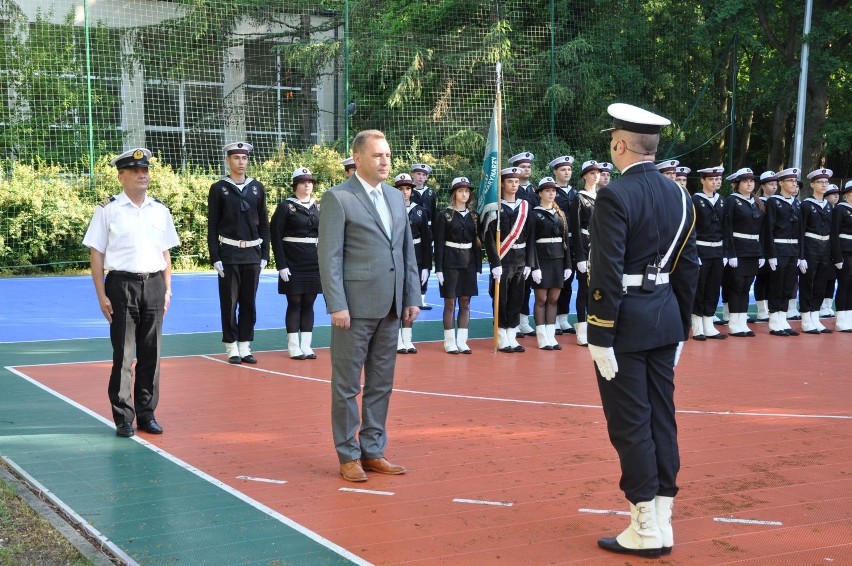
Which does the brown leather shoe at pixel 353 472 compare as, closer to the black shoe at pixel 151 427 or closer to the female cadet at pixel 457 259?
the black shoe at pixel 151 427

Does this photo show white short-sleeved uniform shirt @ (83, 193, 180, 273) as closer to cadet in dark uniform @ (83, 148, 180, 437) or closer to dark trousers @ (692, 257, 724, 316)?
cadet in dark uniform @ (83, 148, 180, 437)

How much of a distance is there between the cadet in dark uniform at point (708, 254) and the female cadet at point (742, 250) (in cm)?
34

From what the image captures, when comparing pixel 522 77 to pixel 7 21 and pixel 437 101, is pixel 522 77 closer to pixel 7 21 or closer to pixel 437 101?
pixel 437 101

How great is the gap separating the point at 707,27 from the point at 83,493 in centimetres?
2131

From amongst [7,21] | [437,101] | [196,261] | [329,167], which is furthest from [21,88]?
[437,101]

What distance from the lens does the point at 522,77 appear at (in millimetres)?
23672

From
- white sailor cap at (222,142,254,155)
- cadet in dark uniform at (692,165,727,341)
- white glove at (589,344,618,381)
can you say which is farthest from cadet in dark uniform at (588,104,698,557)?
cadet in dark uniform at (692,165,727,341)

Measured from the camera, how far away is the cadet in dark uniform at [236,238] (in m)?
9.89

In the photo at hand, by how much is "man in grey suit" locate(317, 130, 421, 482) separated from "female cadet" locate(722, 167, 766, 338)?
24.3ft

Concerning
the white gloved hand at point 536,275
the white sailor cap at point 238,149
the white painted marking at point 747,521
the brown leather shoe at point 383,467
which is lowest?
the white painted marking at point 747,521

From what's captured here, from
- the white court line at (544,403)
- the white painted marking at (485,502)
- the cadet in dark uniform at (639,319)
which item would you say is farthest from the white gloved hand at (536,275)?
the cadet in dark uniform at (639,319)

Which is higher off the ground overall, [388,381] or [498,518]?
[388,381]

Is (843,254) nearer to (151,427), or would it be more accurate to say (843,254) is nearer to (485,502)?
(485,502)

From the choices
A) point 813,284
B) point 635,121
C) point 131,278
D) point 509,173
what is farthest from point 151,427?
point 813,284
